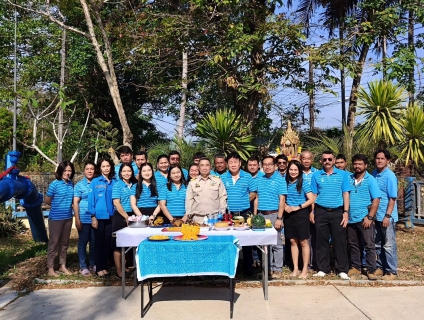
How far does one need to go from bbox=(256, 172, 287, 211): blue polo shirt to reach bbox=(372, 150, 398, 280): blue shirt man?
4.26 feet

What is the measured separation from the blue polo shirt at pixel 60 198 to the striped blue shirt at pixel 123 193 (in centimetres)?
Result: 81

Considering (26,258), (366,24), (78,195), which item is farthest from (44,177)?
(366,24)

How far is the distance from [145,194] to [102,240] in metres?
0.88

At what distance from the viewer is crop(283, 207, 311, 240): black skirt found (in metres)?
5.99

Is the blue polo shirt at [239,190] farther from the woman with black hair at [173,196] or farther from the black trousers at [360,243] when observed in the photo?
the black trousers at [360,243]

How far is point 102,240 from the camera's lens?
20.3 ft

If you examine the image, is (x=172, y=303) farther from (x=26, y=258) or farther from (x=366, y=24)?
(x=366, y=24)

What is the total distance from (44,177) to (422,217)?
33.5ft

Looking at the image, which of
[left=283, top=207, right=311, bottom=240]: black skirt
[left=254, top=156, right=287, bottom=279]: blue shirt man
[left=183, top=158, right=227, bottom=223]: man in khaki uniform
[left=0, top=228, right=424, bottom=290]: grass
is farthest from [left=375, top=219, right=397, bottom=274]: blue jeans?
[left=183, top=158, right=227, bottom=223]: man in khaki uniform

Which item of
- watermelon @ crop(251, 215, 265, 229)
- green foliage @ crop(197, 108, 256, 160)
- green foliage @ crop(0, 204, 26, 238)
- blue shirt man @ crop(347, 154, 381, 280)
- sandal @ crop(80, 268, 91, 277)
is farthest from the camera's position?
green foliage @ crop(0, 204, 26, 238)

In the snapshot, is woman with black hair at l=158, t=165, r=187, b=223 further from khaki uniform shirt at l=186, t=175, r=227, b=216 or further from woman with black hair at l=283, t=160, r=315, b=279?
woman with black hair at l=283, t=160, r=315, b=279

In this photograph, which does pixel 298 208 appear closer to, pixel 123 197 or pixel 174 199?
pixel 174 199

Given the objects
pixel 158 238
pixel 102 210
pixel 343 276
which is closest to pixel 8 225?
pixel 102 210

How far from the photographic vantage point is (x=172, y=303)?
16.8 feet
